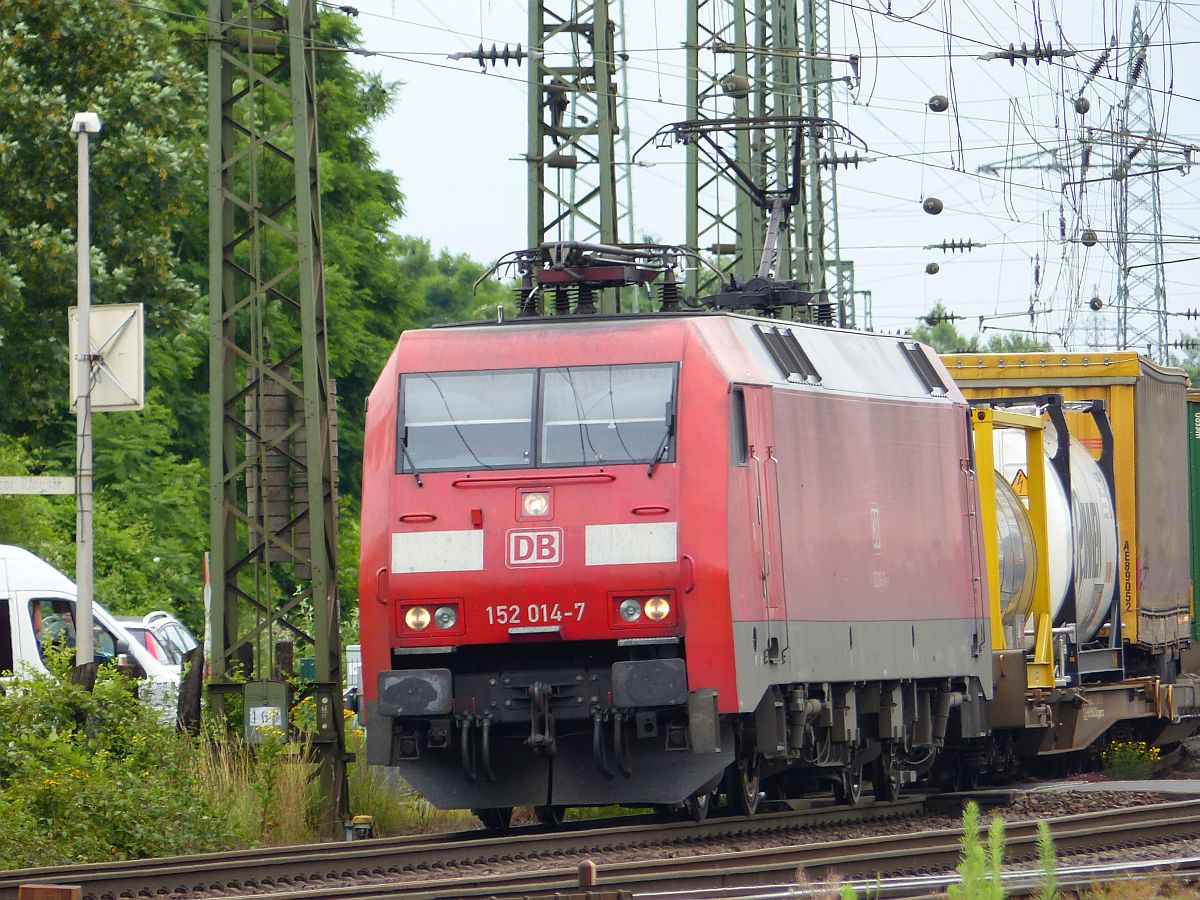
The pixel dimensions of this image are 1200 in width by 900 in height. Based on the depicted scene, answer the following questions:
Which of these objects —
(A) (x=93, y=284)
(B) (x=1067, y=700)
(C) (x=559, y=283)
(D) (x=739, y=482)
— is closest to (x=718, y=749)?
(D) (x=739, y=482)

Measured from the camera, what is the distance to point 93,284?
25.9m

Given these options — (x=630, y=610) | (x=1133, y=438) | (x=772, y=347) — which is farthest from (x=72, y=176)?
(x=630, y=610)

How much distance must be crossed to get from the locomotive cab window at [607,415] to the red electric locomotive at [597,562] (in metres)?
0.01

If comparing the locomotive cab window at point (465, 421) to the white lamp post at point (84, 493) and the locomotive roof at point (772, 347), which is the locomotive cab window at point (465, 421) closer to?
the locomotive roof at point (772, 347)

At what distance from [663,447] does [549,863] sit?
8.83 feet

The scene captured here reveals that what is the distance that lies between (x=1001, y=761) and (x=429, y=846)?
855 centimetres

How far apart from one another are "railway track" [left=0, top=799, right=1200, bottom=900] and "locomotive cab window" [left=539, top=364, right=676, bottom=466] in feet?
7.68

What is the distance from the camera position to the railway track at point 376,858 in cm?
1139

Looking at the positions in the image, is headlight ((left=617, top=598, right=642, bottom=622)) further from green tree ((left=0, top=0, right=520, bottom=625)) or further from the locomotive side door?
green tree ((left=0, top=0, right=520, bottom=625))

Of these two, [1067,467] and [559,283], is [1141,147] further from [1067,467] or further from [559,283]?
[559,283]

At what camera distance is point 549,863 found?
13.0 metres

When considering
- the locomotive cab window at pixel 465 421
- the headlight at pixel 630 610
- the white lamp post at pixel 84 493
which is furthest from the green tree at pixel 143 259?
the headlight at pixel 630 610

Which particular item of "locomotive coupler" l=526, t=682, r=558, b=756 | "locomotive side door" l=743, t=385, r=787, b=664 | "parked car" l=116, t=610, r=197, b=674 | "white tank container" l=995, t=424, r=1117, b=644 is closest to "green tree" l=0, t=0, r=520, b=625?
"parked car" l=116, t=610, r=197, b=674

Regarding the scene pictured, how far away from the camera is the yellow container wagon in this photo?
72.2ft
